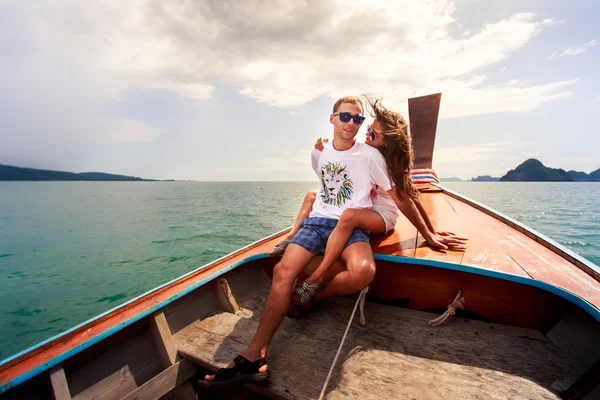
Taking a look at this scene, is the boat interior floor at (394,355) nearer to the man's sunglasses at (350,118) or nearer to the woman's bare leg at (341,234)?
the woman's bare leg at (341,234)

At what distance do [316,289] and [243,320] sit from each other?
64 cm

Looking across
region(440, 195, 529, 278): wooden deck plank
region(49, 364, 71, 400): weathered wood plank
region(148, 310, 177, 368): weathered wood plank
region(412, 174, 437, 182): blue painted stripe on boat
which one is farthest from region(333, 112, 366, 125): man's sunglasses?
region(412, 174, 437, 182): blue painted stripe on boat

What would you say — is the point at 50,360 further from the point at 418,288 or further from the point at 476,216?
the point at 476,216

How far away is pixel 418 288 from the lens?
2051 millimetres

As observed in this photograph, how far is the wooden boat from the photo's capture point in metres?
1.39

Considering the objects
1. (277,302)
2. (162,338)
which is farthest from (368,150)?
(162,338)

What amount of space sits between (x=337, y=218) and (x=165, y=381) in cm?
156

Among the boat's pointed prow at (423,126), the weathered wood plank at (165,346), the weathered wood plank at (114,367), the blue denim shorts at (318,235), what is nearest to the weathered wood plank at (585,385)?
the blue denim shorts at (318,235)

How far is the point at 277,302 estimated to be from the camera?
67.1 inches

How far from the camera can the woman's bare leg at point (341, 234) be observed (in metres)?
1.89

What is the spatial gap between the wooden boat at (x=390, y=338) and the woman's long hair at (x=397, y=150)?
488mm

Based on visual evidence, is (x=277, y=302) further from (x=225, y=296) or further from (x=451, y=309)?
(x=451, y=309)

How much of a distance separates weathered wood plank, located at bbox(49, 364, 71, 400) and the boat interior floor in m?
0.57

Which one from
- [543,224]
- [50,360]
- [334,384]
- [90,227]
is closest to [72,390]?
[50,360]
